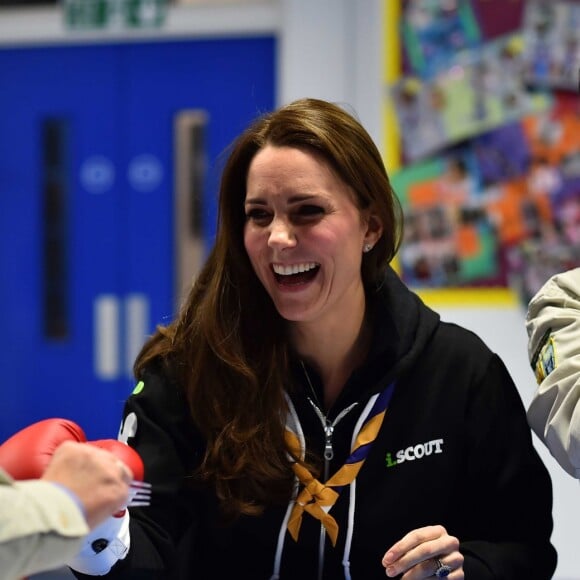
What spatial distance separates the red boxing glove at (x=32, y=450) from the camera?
122 cm

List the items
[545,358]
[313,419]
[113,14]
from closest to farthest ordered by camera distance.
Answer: [545,358] < [313,419] < [113,14]

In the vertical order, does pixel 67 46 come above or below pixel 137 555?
above

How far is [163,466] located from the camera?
1551 mm

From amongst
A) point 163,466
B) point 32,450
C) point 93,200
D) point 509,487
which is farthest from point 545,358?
point 93,200

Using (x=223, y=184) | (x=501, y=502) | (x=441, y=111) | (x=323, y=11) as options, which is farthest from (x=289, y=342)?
(x=323, y=11)

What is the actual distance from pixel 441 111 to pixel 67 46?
182 centimetres

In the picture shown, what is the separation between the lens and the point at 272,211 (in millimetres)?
1550

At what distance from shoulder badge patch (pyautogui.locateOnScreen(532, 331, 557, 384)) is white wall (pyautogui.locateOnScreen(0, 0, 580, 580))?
1.85 m

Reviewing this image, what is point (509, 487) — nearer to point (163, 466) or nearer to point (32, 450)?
point (163, 466)

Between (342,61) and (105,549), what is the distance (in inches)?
106

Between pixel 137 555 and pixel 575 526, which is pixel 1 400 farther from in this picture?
pixel 137 555

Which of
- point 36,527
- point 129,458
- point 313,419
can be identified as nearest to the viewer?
point 36,527

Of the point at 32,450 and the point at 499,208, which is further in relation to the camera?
the point at 499,208

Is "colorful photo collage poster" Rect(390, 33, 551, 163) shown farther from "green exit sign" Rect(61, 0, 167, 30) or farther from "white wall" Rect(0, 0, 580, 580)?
"green exit sign" Rect(61, 0, 167, 30)
